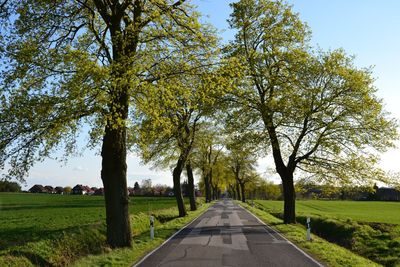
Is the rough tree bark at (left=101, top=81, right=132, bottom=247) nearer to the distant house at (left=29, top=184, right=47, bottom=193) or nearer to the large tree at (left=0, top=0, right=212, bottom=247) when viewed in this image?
the large tree at (left=0, top=0, right=212, bottom=247)

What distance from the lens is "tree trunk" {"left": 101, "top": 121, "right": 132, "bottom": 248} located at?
47.8ft

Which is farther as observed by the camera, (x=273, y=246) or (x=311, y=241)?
(x=311, y=241)

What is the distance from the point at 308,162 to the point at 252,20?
963cm

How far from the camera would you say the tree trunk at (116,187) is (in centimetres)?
1457

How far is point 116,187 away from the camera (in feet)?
48.4

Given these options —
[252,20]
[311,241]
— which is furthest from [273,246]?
[252,20]

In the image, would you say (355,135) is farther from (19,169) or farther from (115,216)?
(19,169)

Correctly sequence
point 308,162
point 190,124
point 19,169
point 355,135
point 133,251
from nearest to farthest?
point 19,169 < point 133,251 < point 355,135 < point 308,162 < point 190,124

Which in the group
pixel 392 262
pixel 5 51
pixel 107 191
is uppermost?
pixel 5 51

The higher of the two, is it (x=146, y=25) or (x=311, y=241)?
(x=146, y=25)

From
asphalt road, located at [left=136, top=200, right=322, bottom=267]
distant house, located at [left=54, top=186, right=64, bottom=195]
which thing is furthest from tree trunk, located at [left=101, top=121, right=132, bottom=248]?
distant house, located at [left=54, top=186, right=64, bottom=195]

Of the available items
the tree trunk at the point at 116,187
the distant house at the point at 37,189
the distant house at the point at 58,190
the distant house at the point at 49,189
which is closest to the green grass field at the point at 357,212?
the tree trunk at the point at 116,187

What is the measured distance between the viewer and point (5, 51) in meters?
12.5

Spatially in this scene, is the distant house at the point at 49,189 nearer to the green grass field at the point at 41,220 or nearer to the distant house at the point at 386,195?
the distant house at the point at 386,195
